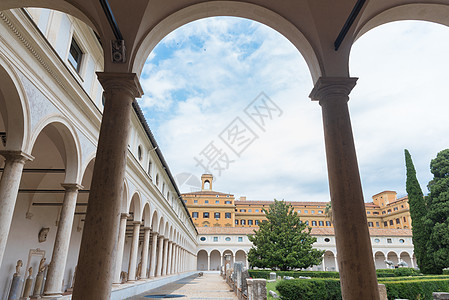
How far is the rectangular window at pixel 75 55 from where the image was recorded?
9.60 metres

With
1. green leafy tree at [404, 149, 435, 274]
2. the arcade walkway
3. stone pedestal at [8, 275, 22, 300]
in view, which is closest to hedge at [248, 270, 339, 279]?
the arcade walkway

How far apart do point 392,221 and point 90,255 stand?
8582cm

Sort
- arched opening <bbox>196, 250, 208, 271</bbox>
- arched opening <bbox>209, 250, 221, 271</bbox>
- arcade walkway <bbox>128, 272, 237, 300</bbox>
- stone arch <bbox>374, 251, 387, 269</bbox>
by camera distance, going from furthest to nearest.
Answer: arched opening <bbox>196, 250, 208, 271</bbox>, arched opening <bbox>209, 250, 221, 271</bbox>, stone arch <bbox>374, 251, 387, 269</bbox>, arcade walkway <bbox>128, 272, 237, 300</bbox>

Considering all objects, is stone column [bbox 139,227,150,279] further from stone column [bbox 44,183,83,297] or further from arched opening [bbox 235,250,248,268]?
arched opening [bbox 235,250,248,268]

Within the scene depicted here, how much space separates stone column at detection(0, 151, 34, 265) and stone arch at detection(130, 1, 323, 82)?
13.3ft

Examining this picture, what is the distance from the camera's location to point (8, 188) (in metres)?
6.75

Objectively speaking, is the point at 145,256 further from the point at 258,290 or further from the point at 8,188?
the point at 8,188

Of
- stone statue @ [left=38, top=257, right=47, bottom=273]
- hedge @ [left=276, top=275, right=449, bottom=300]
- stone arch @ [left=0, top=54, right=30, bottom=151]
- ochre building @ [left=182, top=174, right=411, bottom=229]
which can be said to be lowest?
hedge @ [left=276, top=275, right=449, bottom=300]

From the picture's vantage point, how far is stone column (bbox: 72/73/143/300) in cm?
360

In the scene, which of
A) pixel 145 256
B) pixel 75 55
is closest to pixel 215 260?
pixel 145 256

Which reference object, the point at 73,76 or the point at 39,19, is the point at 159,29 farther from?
the point at 73,76

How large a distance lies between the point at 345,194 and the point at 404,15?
3871 mm

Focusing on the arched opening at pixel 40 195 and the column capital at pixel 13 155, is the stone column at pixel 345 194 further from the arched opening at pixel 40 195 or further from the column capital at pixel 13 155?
the arched opening at pixel 40 195

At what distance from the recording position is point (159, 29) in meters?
5.54
